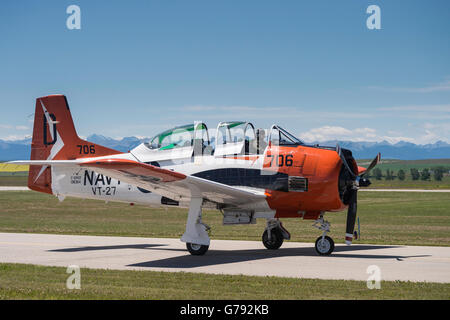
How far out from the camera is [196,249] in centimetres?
1590

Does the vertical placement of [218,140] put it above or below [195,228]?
above

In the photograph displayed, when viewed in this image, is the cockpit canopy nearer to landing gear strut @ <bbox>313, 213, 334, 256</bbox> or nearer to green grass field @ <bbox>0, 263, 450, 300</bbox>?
landing gear strut @ <bbox>313, 213, 334, 256</bbox>

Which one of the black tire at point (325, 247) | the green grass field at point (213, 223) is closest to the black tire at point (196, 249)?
the black tire at point (325, 247)

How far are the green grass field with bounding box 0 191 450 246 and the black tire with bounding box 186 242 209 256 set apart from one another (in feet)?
18.5

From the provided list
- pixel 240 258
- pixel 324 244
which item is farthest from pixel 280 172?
pixel 240 258

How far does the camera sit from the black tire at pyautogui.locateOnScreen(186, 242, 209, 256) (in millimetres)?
15812

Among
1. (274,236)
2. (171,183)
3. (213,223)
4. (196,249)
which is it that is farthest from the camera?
(213,223)

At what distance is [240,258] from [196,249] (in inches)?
54.1

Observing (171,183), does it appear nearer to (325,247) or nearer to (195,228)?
(195,228)

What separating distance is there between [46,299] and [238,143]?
8.06m

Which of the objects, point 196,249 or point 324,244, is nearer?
point 324,244
